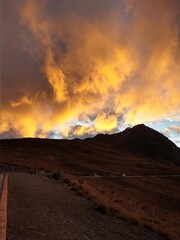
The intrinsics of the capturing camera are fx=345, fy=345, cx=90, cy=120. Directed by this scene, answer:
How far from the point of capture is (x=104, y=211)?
52.5 ft

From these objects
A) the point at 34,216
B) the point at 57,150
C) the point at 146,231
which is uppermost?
the point at 57,150

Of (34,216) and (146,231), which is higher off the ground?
(34,216)

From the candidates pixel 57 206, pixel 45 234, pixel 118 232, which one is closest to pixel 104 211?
pixel 57 206

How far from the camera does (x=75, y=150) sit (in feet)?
496

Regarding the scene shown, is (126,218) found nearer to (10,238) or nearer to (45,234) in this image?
(45,234)

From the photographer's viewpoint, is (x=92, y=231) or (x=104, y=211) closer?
(x=92, y=231)

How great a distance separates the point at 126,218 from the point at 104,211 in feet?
3.86

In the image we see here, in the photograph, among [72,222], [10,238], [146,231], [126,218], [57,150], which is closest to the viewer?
[10,238]

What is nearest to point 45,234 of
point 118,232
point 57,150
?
point 118,232

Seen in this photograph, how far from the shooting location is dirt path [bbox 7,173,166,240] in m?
10.8

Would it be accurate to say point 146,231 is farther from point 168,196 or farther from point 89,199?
point 168,196

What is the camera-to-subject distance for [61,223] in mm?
12555

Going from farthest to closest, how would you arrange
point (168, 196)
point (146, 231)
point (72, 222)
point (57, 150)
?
point (57, 150), point (168, 196), point (146, 231), point (72, 222)

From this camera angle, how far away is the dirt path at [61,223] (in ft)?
35.6
